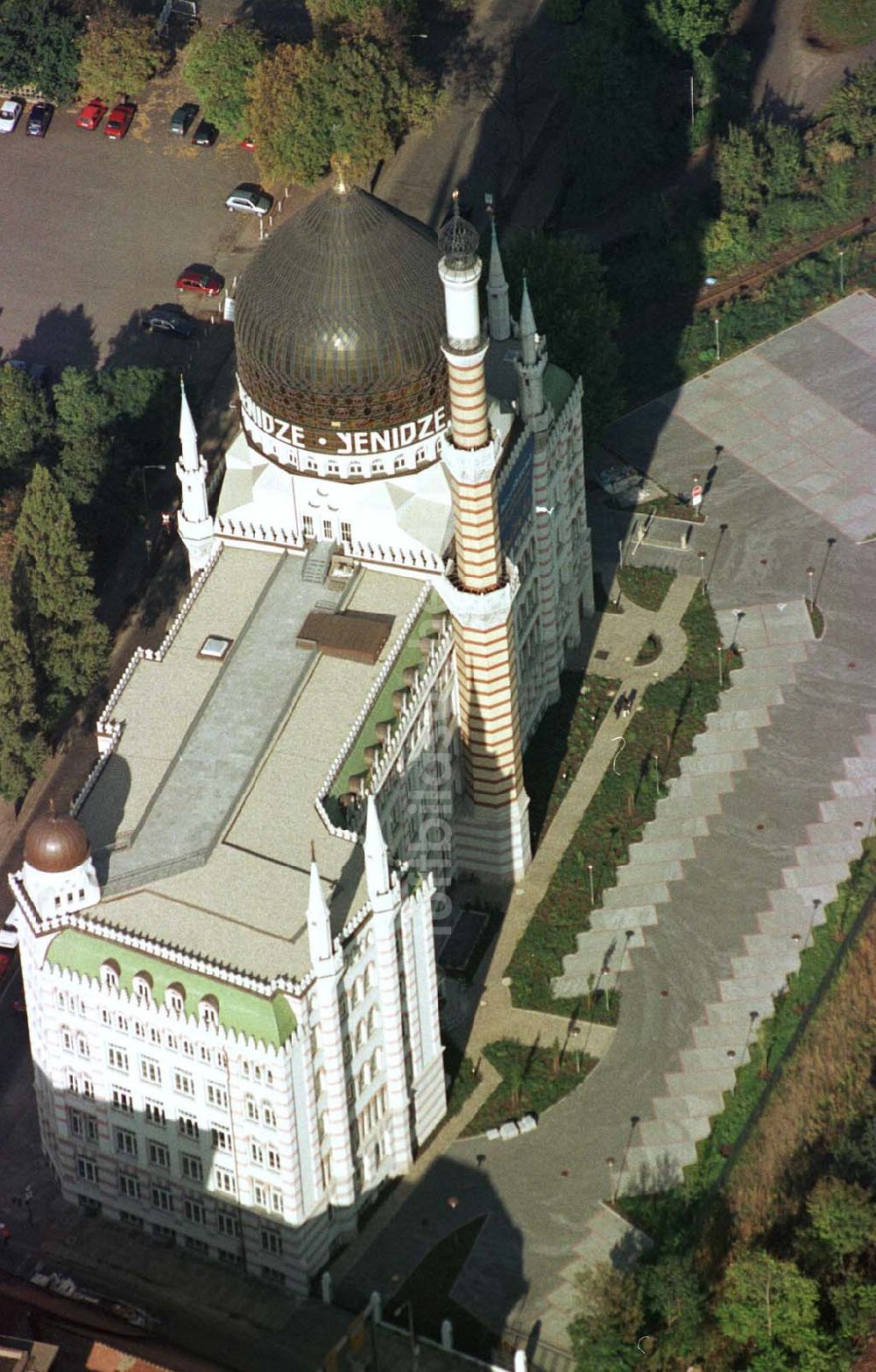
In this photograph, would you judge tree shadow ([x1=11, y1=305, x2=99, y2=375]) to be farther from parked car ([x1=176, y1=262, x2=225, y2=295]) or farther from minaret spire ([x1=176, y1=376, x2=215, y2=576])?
minaret spire ([x1=176, y1=376, x2=215, y2=576])

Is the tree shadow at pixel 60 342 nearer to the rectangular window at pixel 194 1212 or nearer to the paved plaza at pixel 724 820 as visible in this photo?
the paved plaza at pixel 724 820

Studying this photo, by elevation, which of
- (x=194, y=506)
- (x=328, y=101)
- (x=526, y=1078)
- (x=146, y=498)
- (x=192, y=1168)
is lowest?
(x=526, y=1078)

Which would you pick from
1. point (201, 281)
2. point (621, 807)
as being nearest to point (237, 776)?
point (621, 807)

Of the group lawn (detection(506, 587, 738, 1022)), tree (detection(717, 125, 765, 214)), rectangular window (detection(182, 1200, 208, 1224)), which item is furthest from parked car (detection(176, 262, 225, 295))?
rectangular window (detection(182, 1200, 208, 1224))

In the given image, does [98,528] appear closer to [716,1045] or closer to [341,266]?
[341,266]

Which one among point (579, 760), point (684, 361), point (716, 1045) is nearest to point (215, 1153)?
point (716, 1045)

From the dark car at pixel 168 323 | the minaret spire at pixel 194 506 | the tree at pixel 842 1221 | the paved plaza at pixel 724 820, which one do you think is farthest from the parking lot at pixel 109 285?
the tree at pixel 842 1221

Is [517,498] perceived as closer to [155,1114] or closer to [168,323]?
[155,1114]
